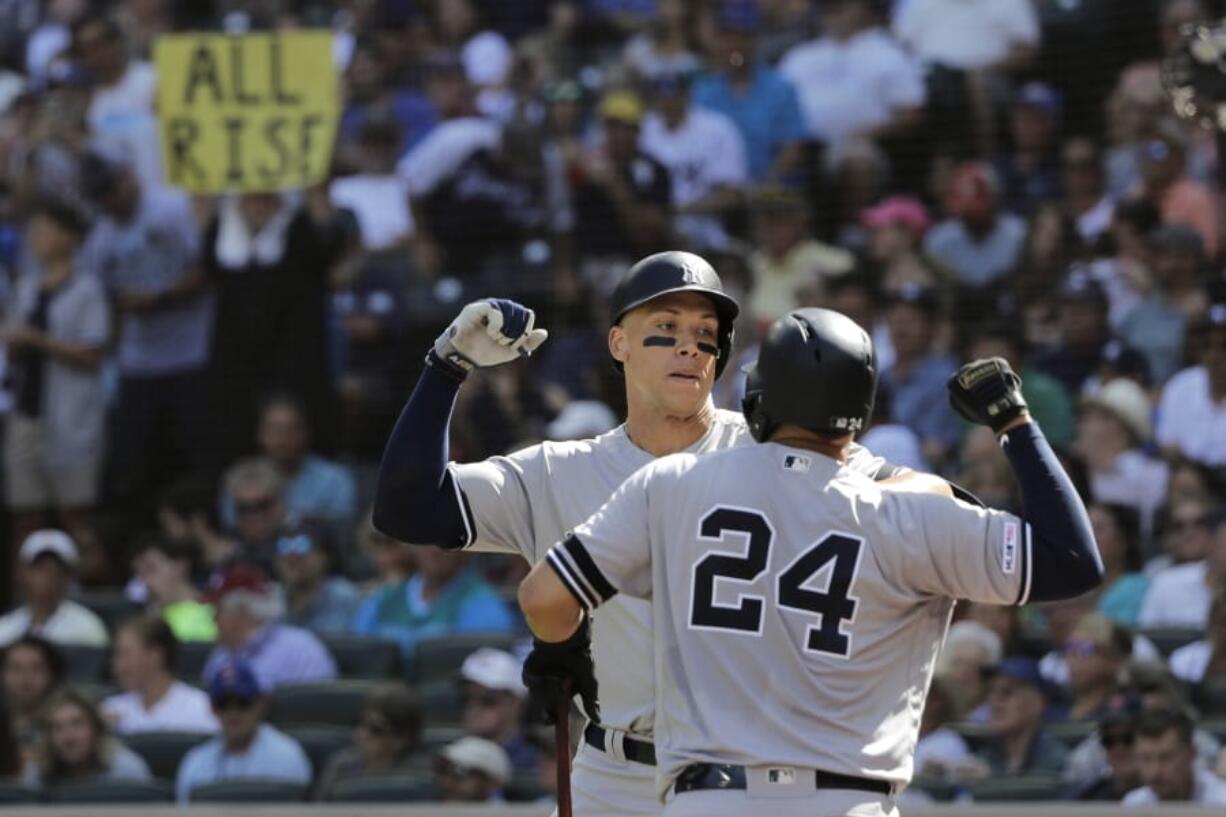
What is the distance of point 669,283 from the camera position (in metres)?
4.56

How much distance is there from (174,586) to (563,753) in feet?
18.7

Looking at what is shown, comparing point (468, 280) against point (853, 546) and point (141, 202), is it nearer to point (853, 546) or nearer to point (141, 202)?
point (141, 202)

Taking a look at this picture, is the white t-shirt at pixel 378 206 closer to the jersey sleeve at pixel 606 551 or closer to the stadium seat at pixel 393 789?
the stadium seat at pixel 393 789

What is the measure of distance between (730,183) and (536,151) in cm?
94

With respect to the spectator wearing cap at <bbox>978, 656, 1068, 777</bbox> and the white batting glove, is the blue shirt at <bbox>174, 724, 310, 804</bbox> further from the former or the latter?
the white batting glove

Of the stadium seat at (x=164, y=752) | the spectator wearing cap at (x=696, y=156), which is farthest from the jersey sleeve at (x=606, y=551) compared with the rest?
the spectator wearing cap at (x=696, y=156)

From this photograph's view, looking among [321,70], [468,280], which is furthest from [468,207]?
[321,70]

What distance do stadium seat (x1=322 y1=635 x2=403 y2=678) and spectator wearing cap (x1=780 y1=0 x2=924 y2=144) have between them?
11.2ft

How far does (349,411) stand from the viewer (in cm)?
1084

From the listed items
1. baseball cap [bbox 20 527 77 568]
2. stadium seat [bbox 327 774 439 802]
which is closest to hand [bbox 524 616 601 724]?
stadium seat [bbox 327 774 439 802]

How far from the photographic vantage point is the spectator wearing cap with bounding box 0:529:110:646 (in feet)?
31.9

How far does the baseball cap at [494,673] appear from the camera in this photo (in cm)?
804

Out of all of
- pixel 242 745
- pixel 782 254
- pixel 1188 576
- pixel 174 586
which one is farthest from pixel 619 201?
pixel 1188 576

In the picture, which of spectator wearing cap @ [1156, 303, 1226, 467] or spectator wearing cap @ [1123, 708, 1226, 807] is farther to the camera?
spectator wearing cap @ [1156, 303, 1226, 467]
